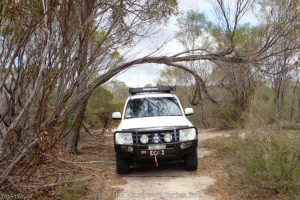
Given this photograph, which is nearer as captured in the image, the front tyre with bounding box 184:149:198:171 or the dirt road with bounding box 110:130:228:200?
the dirt road with bounding box 110:130:228:200

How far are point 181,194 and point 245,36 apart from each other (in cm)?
1402

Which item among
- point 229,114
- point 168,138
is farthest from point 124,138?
point 229,114

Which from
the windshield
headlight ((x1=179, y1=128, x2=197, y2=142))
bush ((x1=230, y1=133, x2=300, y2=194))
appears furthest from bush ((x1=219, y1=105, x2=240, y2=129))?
bush ((x1=230, y1=133, x2=300, y2=194))

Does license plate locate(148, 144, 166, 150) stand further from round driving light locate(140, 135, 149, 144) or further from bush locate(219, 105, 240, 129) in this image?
bush locate(219, 105, 240, 129)

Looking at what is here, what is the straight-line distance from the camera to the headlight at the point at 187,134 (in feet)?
25.7

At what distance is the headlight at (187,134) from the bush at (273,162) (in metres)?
1.61

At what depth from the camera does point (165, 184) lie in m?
7.14

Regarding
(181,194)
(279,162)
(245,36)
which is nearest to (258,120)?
(279,162)

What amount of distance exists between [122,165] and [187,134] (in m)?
1.56

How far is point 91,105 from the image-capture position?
2144 cm

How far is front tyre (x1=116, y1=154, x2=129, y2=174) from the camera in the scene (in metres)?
8.05

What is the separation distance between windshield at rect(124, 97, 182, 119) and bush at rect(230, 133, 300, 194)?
306cm

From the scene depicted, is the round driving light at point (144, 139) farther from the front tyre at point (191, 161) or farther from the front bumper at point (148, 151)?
the front tyre at point (191, 161)

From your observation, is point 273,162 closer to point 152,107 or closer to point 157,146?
point 157,146
